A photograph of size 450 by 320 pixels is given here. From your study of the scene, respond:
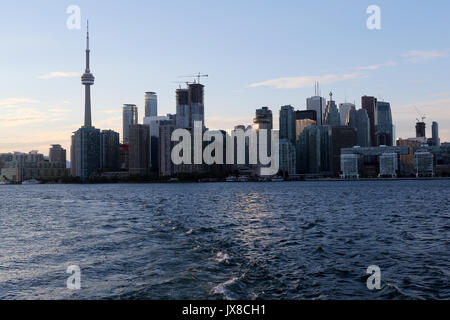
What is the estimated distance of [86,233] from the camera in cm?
4084

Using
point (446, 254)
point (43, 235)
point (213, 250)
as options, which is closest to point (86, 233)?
point (43, 235)

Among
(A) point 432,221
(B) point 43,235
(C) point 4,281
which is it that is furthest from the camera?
(A) point 432,221

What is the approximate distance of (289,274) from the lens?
22781 mm
